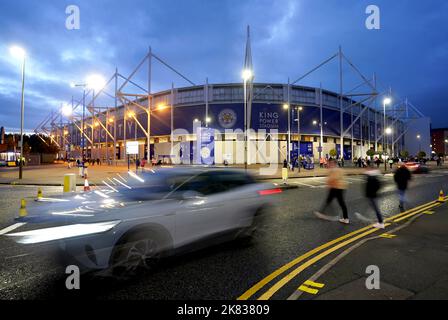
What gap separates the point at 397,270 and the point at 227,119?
46450mm

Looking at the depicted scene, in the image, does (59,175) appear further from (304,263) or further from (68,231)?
(304,263)

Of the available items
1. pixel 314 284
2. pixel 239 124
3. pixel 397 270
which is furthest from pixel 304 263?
pixel 239 124

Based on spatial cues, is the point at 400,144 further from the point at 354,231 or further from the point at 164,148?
Result: the point at 354,231

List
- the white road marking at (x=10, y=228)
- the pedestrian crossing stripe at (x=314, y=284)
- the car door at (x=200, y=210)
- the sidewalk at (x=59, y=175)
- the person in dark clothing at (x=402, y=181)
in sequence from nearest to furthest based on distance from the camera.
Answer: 1. the pedestrian crossing stripe at (x=314, y=284)
2. the car door at (x=200, y=210)
3. the white road marking at (x=10, y=228)
4. the person in dark clothing at (x=402, y=181)
5. the sidewalk at (x=59, y=175)

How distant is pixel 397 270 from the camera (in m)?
4.01

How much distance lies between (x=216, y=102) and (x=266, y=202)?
46067 mm

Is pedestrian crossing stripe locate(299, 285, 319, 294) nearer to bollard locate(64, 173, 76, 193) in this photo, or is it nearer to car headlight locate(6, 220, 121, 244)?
car headlight locate(6, 220, 121, 244)

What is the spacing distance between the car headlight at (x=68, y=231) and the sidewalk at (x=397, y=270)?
2826mm

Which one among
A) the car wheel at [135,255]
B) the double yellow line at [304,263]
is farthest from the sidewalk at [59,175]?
the car wheel at [135,255]

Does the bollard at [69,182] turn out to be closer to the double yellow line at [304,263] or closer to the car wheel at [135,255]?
the car wheel at [135,255]

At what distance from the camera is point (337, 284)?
3561 millimetres

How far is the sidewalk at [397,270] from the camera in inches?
129
